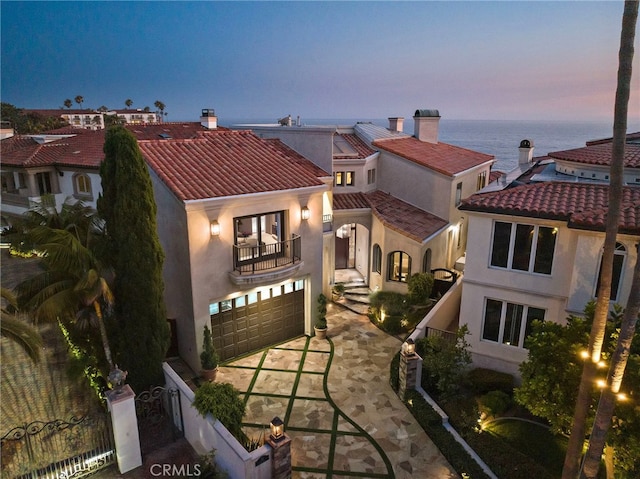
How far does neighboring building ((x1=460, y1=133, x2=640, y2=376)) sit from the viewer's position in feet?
43.8

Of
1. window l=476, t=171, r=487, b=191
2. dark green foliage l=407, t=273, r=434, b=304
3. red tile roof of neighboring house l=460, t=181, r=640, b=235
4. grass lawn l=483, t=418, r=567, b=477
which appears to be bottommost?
grass lawn l=483, t=418, r=567, b=477

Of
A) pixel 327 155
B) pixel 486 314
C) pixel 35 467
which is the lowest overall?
pixel 35 467

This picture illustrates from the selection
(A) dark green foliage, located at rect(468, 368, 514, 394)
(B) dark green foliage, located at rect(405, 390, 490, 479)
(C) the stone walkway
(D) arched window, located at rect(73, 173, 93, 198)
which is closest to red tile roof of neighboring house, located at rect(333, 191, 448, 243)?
(C) the stone walkway

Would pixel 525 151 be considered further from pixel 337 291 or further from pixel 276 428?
pixel 276 428

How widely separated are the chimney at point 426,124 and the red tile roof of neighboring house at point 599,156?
13354 millimetres

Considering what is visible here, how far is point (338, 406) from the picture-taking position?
15156 mm

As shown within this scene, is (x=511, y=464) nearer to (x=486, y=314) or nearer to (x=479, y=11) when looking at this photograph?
(x=486, y=314)

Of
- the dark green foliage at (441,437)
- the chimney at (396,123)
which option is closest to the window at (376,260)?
the dark green foliage at (441,437)

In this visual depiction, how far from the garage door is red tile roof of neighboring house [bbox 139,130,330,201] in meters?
4.51

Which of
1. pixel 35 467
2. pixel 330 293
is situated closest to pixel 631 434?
pixel 35 467

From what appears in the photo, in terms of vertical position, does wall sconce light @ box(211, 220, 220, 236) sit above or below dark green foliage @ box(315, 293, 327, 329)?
above

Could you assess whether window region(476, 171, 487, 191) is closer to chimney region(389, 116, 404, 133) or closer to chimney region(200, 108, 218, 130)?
chimney region(389, 116, 404, 133)

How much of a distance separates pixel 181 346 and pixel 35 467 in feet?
25.2

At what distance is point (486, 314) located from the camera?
1620cm
